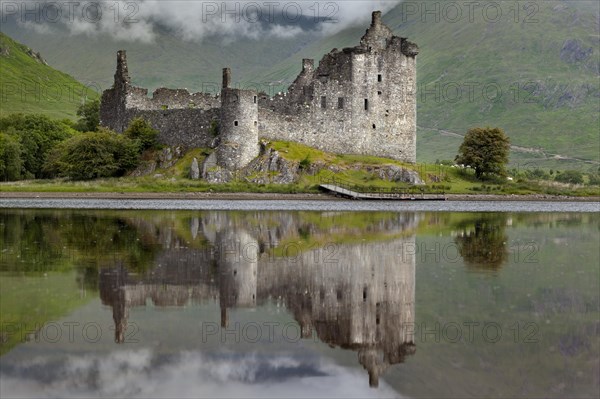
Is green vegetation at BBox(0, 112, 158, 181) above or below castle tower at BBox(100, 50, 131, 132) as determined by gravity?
below

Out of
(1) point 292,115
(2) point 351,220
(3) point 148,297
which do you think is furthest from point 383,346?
(1) point 292,115

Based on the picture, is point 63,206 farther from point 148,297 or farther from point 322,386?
point 322,386

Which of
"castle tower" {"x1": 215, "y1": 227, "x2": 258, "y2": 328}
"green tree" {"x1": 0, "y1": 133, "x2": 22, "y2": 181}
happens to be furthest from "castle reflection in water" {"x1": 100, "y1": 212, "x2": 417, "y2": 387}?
"green tree" {"x1": 0, "y1": 133, "x2": 22, "y2": 181}

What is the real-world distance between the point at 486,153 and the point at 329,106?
564 inches

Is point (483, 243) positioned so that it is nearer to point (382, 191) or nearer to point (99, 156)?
point (382, 191)

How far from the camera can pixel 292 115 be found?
7781 centimetres

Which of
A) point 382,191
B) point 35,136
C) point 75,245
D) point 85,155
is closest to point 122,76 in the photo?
point 85,155

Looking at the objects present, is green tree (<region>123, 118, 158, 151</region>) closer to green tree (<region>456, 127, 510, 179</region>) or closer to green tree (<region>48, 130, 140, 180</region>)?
green tree (<region>48, 130, 140, 180</region>)

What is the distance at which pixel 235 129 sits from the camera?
72562mm

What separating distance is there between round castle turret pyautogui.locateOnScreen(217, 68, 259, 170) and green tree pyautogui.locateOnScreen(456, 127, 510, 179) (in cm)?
2020

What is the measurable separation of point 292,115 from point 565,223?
1343 inches

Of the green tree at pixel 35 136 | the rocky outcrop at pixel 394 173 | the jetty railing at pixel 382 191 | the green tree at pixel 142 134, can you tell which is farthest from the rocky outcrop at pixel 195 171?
the green tree at pixel 35 136

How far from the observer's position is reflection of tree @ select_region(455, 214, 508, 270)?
1074 inches

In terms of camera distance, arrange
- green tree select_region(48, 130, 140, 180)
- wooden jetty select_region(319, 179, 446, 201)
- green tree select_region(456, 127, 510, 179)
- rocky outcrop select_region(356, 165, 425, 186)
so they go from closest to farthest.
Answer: wooden jetty select_region(319, 179, 446, 201) → green tree select_region(48, 130, 140, 180) → rocky outcrop select_region(356, 165, 425, 186) → green tree select_region(456, 127, 510, 179)
